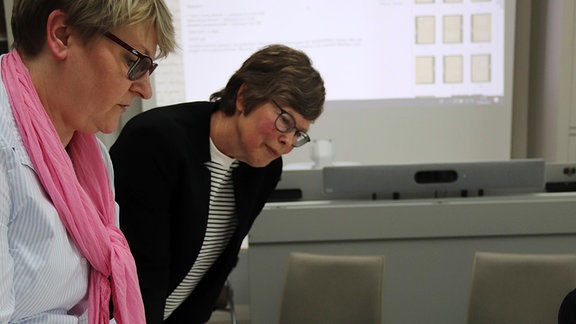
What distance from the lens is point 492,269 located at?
2061mm

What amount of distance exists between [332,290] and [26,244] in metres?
1.52

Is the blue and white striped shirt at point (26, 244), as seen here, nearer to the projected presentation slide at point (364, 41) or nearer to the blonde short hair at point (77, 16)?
the blonde short hair at point (77, 16)

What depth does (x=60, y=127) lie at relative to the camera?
0.89m

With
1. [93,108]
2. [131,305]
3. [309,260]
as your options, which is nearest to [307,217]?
[309,260]

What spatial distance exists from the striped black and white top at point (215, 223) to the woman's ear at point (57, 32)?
0.71m

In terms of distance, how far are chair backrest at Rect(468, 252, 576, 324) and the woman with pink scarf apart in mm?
1498

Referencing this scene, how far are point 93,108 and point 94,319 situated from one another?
1.11ft

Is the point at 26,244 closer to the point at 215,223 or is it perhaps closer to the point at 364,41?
the point at 215,223

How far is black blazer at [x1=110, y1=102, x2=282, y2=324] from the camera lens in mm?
1371

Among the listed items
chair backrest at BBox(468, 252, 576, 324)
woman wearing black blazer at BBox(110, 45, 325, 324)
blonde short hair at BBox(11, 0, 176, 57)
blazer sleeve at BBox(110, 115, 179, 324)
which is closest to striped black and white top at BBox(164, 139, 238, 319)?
woman wearing black blazer at BBox(110, 45, 325, 324)

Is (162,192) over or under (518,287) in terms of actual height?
over

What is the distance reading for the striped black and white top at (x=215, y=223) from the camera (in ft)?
5.00

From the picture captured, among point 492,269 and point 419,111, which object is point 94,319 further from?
point 419,111

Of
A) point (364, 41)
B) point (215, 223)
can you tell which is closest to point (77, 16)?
point (215, 223)
